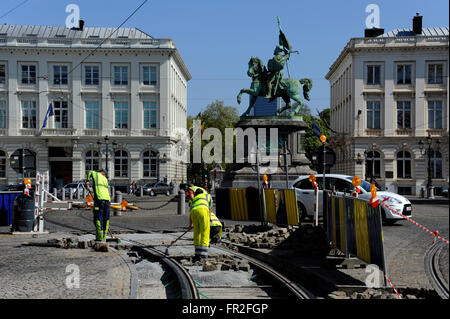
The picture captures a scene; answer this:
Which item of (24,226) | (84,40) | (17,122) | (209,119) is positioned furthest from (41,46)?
(24,226)

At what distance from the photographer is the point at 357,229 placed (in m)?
8.55

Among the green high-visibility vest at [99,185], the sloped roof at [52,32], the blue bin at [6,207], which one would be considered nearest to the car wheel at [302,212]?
the green high-visibility vest at [99,185]

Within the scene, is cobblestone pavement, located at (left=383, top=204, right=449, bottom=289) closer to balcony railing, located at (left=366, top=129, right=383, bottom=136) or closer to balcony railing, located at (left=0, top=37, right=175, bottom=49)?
balcony railing, located at (left=366, top=129, right=383, bottom=136)

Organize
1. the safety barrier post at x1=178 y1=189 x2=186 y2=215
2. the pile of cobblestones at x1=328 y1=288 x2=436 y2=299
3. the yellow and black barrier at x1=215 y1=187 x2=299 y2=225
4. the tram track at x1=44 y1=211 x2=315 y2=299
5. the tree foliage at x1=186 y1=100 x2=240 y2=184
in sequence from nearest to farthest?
the pile of cobblestones at x1=328 y1=288 x2=436 y2=299
the tram track at x1=44 y1=211 x2=315 y2=299
the yellow and black barrier at x1=215 y1=187 x2=299 y2=225
the safety barrier post at x1=178 y1=189 x2=186 y2=215
the tree foliage at x1=186 y1=100 x2=240 y2=184

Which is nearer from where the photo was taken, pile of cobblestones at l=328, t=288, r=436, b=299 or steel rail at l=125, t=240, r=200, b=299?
pile of cobblestones at l=328, t=288, r=436, b=299

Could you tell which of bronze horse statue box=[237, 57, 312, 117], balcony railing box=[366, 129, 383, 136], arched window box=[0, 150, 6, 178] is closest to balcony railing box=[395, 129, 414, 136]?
balcony railing box=[366, 129, 383, 136]

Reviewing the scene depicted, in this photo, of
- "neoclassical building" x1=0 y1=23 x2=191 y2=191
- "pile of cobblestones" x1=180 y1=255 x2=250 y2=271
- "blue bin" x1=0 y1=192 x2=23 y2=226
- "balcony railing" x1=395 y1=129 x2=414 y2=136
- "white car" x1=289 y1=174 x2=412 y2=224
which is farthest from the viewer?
"neoclassical building" x1=0 y1=23 x2=191 y2=191

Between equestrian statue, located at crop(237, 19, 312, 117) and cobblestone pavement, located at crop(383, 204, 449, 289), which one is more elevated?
equestrian statue, located at crop(237, 19, 312, 117)

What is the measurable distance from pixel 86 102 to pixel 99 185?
1836 inches

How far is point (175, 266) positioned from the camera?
998 cm

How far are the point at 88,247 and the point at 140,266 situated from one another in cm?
248

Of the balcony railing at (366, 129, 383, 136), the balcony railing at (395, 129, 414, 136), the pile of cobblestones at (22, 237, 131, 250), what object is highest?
the balcony railing at (366, 129, 383, 136)

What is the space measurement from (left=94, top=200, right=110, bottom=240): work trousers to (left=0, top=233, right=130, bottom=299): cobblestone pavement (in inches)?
20.0

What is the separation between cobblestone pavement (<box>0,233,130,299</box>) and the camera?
24.2ft
